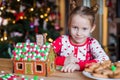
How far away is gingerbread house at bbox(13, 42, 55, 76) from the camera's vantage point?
1.28 m

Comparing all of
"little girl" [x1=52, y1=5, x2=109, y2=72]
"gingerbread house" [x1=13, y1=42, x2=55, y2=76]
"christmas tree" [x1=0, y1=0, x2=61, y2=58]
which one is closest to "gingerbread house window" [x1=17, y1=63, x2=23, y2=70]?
"gingerbread house" [x1=13, y1=42, x2=55, y2=76]

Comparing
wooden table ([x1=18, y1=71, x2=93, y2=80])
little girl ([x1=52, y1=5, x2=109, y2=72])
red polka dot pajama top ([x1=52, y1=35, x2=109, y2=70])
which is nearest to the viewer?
wooden table ([x1=18, y1=71, x2=93, y2=80])

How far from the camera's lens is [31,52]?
1.31 meters

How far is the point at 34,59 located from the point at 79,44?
1.57 ft

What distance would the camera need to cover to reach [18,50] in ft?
4.42

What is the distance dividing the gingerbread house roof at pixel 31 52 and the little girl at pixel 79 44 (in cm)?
15

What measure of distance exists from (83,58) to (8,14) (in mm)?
2346

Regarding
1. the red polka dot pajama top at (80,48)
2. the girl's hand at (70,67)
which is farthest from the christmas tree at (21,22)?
the girl's hand at (70,67)

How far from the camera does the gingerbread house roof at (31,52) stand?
4.19 ft

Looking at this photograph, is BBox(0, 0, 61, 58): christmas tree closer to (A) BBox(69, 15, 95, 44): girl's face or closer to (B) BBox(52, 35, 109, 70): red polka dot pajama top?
(B) BBox(52, 35, 109, 70): red polka dot pajama top

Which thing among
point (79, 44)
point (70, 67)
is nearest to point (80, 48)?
point (79, 44)

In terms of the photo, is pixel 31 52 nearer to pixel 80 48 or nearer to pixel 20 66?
pixel 20 66

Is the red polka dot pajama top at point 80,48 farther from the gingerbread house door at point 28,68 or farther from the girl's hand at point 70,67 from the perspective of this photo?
the gingerbread house door at point 28,68

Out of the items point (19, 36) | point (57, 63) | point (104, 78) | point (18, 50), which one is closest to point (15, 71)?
point (18, 50)
